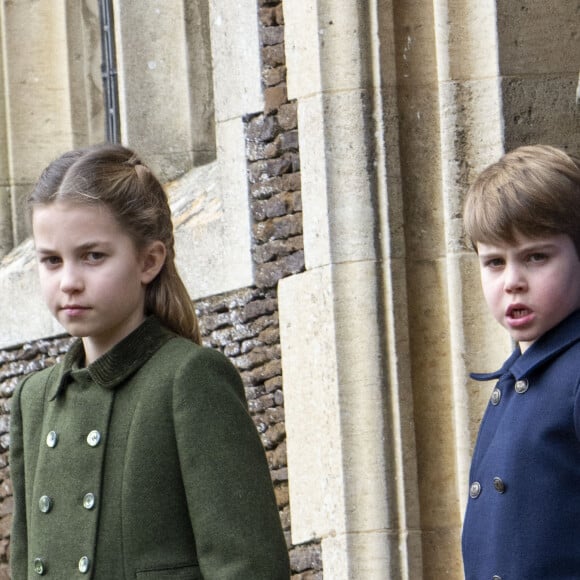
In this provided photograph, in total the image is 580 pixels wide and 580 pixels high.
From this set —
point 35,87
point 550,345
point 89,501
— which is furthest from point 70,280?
point 35,87

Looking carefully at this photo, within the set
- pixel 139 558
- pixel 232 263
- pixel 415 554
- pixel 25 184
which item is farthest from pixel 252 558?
pixel 25 184

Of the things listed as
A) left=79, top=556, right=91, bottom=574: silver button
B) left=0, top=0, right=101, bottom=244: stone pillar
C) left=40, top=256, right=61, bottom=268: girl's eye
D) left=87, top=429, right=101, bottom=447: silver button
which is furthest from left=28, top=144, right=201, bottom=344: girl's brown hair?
left=0, top=0, right=101, bottom=244: stone pillar

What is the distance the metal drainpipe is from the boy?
227 inches

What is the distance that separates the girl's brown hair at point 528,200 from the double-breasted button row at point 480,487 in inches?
16.5

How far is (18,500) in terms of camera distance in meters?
3.33

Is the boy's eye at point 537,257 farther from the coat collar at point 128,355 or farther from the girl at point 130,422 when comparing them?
the coat collar at point 128,355

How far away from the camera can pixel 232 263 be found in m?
6.69

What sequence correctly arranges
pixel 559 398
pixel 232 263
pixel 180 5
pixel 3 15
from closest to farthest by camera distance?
pixel 559 398, pixel 232 263, pixel 180 5, pixel 3 15

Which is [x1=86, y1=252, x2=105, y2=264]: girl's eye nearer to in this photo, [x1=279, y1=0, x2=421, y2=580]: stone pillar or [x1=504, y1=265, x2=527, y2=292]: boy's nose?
[x1=504, y1=265, x2=527, y2=292]: boy's nose

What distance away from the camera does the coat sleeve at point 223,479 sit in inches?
117

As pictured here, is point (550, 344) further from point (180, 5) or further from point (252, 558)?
point (180, 5)

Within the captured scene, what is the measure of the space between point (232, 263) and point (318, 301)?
80cm

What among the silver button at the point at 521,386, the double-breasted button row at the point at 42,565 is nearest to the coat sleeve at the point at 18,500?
the double-breasted button row at the point at 42,565

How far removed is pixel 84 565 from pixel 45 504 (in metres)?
0.16
